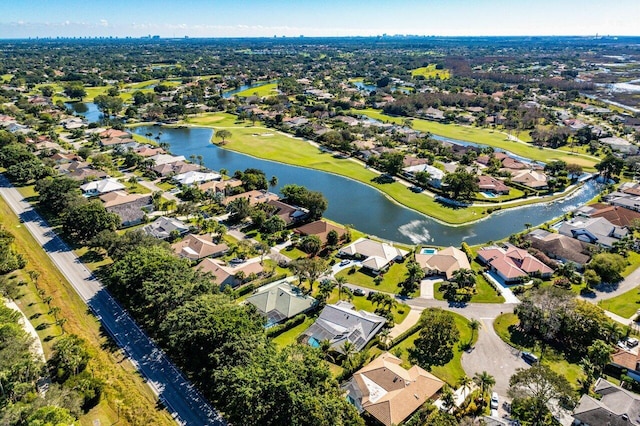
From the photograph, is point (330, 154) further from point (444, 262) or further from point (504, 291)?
point (504, 291)

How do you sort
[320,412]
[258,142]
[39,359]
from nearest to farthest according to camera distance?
1. [320,412]
2. [39,359]
3. [258,142]

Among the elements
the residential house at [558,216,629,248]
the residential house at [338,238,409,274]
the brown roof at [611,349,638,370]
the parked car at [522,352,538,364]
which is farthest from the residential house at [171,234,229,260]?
the residential house at [558,216,629,248]

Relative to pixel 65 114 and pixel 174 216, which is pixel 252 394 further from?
pixel 65 114

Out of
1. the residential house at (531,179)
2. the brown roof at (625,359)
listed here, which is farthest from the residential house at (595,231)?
the brown roof at (625,359)

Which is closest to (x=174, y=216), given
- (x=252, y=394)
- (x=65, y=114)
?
(x=252, y=394)

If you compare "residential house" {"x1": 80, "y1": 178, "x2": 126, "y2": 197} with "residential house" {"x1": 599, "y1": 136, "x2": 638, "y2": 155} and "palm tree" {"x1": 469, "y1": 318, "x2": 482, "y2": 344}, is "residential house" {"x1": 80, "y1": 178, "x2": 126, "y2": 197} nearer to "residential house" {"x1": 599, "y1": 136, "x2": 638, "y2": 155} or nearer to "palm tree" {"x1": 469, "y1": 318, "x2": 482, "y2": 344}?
"palm tree" {"x1": 469, "y1": 318, "x2": 482, "y2": 344}
